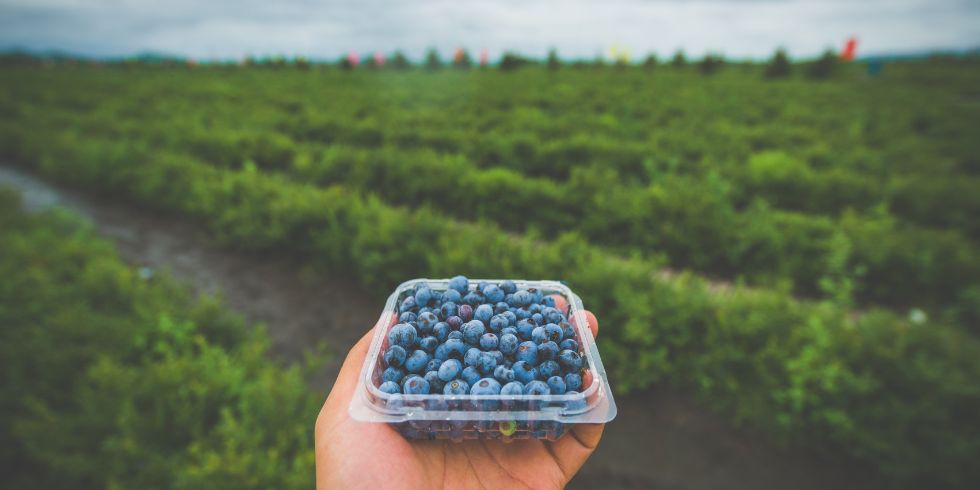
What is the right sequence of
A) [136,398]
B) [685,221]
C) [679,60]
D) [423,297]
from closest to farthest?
[423,297]
[136,398]
[685,221]
[679,60]

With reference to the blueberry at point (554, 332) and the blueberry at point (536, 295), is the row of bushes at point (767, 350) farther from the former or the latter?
the blueberry at point (554, 332)

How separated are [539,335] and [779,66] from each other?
3156 centimetres

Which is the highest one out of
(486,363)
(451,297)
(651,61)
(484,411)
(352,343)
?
(651,61)

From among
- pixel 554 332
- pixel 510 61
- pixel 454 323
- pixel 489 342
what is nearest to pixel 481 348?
pixel 489 342

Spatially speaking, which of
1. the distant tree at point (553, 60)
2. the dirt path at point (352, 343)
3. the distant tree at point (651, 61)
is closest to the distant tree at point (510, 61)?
the distant tree at point (553, 60)

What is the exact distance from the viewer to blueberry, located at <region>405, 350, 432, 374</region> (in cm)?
146

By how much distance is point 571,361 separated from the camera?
1445mm

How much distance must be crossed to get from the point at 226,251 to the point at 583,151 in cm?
611

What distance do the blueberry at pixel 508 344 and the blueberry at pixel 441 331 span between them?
0.22 m

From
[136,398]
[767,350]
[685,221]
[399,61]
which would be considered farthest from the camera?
[399,61]

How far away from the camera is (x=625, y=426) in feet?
11.1

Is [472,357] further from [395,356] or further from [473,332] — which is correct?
[395,356]

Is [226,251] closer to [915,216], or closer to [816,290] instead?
[816,290]

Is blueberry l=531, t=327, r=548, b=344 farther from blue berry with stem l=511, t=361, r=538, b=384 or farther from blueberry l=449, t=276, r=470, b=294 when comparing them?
blueberry l=449, t=276, r=470, b=294
